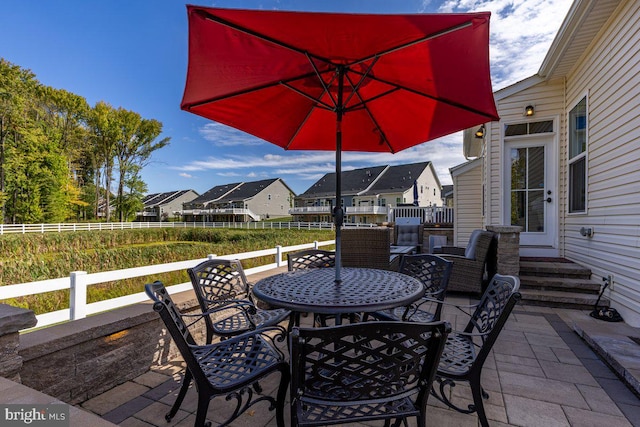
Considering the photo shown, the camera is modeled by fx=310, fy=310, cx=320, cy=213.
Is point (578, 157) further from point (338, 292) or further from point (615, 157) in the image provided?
point (338, 292)

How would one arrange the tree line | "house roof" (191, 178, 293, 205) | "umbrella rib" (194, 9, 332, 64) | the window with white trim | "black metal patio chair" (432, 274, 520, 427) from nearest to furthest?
"black metal patio chair" (432, 274, 520, 427) → "umbrella rib" (194, 9, 332, 64) → the window with white trim → the tree line → "house roof" (191, 178, 293, 205)

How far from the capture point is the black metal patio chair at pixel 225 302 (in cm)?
221

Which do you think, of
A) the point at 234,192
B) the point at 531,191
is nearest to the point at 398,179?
the point at 234,192

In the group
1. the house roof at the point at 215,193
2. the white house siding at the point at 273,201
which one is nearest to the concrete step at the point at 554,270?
the white house siding at the point at 273,201

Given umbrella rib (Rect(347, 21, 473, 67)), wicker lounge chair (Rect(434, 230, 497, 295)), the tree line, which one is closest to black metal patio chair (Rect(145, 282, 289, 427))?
umbrella rib (Rect(347, 21, 473, 67))

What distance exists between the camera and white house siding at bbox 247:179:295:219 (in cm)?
3822

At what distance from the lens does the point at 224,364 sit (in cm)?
159

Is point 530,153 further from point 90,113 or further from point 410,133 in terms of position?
point 90,113

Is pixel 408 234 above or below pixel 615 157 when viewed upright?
below

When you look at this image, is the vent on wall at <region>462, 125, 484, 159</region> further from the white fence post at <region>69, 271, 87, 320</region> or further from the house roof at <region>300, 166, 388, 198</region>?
the house roof at <region>300, 166, 388, 198</region>

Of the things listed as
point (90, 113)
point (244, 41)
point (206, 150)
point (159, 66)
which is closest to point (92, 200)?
point (90, 113)

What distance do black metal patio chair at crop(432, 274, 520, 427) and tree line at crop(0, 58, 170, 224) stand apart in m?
23.3

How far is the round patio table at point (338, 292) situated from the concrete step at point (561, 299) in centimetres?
284

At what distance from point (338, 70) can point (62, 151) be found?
88.3ft
